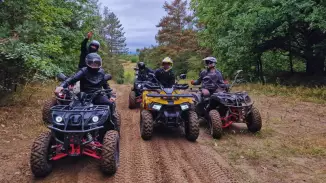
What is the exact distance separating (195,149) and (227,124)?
5.24ft

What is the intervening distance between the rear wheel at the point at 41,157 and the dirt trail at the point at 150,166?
0.50 feet

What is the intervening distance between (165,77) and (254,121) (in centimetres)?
284

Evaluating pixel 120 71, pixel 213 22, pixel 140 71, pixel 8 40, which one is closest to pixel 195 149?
pixel 8 40

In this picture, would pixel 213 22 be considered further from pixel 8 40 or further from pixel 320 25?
pixel 8 40

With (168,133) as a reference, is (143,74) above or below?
above

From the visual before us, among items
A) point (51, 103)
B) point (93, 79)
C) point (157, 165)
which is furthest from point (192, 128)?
point (51, 103)

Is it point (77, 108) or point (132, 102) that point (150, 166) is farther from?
point (132, 102)

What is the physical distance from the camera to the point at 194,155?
6.38 meters

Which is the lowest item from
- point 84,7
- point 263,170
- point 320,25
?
point 263,170

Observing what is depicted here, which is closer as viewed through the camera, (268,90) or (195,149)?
(195,149)

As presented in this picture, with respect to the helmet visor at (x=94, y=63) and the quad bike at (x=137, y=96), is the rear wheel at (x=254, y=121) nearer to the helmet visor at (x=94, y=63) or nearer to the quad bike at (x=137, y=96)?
the helmet visor at (x=94, y=63)

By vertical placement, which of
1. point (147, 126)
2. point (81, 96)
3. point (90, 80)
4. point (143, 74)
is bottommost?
point (147, 126)

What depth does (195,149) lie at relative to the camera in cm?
677

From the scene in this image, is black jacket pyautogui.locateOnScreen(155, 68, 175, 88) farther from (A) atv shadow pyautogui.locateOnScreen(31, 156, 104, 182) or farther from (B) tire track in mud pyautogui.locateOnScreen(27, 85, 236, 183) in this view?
(A) atv shadow pyautogui.locateOnScreen(31, 156, 104, 182)
